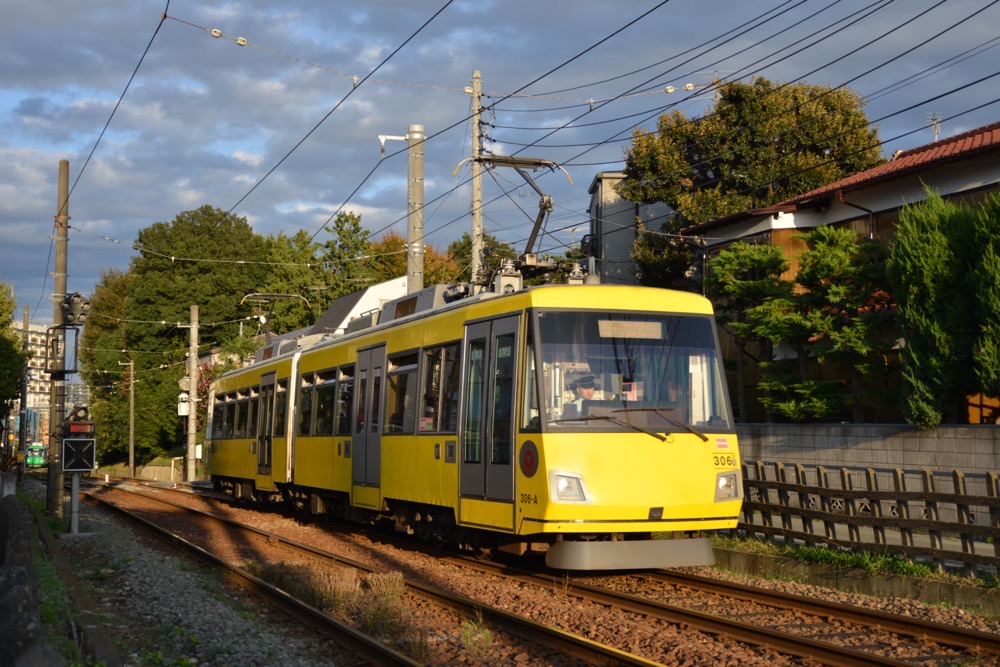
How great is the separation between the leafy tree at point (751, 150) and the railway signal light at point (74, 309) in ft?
67.1

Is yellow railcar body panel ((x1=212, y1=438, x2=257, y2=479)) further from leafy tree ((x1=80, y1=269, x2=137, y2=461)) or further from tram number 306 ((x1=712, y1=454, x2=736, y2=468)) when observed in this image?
leafy tree ((x1=80, y1=269, x2=137, y2=461))

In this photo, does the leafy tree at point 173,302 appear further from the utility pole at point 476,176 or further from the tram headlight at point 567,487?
the tram headlight at point 567,487

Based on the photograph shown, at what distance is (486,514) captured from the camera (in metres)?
12.0

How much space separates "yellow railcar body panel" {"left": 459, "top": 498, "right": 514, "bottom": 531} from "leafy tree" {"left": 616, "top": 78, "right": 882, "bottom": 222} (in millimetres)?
24393

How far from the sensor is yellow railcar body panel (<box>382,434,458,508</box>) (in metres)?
13.1

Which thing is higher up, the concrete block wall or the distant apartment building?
the distant apartment building

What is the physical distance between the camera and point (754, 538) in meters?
14.2

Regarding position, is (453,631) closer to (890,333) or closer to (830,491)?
(830,491)

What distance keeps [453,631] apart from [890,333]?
15.6 metres

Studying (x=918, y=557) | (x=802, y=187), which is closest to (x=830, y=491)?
(x=918, y=557)

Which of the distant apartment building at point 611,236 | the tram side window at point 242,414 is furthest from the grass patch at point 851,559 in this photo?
the distant apartment building at point 611,236

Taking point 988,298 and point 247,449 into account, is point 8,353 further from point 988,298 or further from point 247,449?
point 988,298

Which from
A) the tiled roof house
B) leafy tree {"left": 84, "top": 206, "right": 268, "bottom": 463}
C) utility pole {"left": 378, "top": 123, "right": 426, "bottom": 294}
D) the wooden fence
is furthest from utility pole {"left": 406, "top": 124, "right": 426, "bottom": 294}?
leafy tree {"left": 84, "top": 206, "right": 268, "bottom": 463}

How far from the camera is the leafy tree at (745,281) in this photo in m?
23.6
